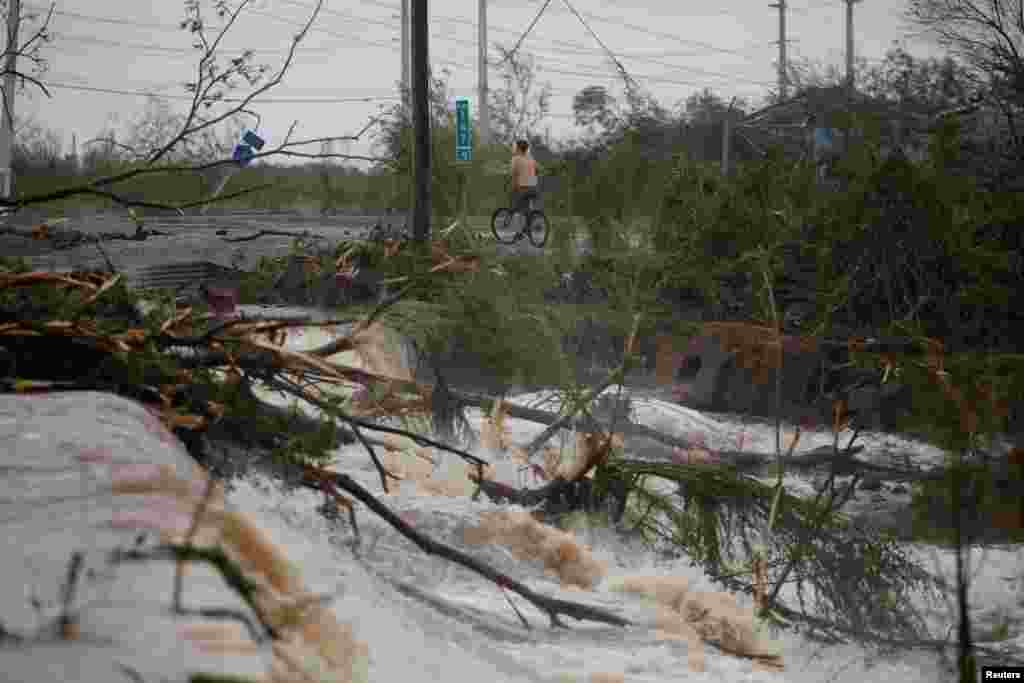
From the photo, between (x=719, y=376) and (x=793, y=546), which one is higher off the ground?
(x=719, y=376)

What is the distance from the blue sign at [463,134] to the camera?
34.4 ft

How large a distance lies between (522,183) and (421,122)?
19.5 feet

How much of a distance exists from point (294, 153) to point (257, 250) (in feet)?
21.1

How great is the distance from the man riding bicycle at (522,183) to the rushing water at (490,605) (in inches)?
345

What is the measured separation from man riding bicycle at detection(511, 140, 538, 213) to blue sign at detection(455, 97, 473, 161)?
144 centimetres

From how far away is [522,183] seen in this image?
1318 cm

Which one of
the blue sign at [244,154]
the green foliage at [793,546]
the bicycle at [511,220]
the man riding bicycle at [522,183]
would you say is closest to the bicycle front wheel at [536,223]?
the bicycle at [511,220]

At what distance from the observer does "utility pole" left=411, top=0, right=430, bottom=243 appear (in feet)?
24.0

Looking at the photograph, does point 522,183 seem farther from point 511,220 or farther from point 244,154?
point 244,154

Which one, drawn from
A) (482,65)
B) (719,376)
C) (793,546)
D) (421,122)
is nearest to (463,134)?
(421,122)

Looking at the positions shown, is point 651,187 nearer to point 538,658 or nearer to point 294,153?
point 294,153

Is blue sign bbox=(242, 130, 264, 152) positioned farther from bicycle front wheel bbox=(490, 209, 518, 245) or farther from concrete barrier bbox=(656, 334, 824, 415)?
bicycle front wheel bbox=(490, 209, 518, 245)

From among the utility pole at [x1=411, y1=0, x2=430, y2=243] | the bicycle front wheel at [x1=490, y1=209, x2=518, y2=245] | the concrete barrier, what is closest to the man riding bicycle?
the bicycle front wheel at [x1=490, y1=209, x2=518, y2=245]

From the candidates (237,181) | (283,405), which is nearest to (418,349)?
(283,405)
